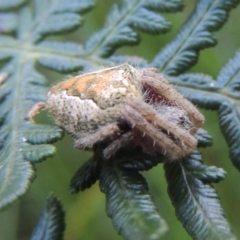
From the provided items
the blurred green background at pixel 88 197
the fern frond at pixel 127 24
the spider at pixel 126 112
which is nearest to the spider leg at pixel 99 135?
the spider at pixel 126 112

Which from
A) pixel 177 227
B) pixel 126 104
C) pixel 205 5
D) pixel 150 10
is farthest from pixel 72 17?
pixel 177 227

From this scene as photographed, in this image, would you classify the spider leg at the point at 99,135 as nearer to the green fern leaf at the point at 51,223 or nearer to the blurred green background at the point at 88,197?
the green fern leaf at the point at 51,223

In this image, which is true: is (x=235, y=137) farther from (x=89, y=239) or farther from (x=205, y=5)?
(x=89, y=239)

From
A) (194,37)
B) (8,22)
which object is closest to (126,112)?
(194,37)

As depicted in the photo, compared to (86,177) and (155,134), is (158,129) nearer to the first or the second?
(155,134)

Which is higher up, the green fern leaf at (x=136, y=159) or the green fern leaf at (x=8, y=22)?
the green fern leaf at (x=8, y=22)

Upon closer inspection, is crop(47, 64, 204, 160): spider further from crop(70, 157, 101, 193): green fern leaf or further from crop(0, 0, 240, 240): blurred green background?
crop(0, 0, 240, 240): blurred green background
